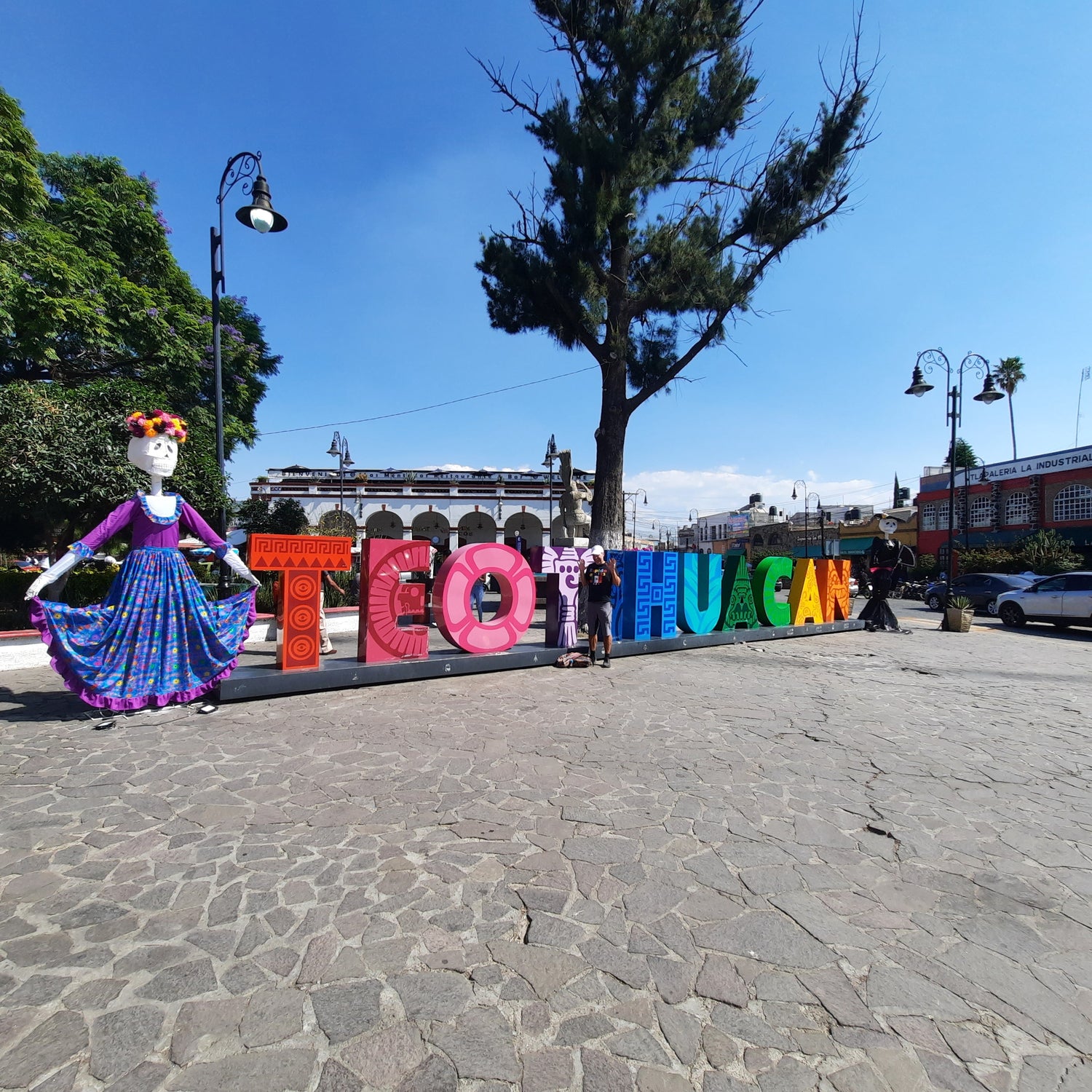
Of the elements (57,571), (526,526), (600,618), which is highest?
(526,526)

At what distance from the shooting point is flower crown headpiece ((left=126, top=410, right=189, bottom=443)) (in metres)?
6.12

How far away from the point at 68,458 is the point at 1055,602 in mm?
22447

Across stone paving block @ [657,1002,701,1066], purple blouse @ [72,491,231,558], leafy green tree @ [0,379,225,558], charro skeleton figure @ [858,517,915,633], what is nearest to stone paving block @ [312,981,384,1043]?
stone paving block @ [657,1002,701,1066]

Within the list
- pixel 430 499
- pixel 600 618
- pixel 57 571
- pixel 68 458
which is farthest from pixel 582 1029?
pixel 430 499

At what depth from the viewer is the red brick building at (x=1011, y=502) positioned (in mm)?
31625

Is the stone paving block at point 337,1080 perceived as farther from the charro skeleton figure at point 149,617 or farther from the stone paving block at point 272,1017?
the charro skeleton figure at point 149,617

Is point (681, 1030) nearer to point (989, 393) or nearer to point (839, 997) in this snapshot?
point (839, 997)

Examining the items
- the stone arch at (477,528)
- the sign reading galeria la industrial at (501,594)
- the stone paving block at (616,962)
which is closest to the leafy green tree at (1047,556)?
the sign reading galeria la industrial at (501,594)

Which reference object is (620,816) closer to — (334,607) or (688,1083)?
(688,1083)

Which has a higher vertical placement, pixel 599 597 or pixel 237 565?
pixel 237 565

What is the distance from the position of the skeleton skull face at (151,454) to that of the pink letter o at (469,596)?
325 cm

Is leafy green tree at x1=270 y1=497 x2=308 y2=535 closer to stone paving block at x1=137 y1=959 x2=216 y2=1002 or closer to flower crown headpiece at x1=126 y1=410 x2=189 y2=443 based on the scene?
flower crown headpiece at x1=126 y1=410 x2=189 y2=443

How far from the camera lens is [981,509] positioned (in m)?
37.0

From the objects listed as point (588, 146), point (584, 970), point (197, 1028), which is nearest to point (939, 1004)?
point (584, 970)
